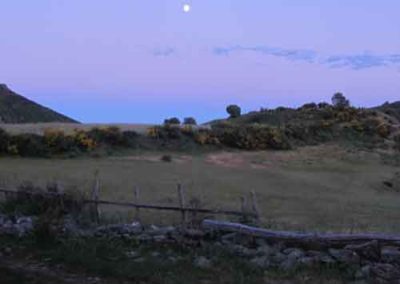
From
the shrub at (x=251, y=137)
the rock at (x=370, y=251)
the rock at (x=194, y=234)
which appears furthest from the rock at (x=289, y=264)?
the shrub at (x=251, y=137)

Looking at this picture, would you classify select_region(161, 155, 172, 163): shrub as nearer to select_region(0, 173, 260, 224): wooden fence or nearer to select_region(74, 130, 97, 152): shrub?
select_region(74, 130, 97, 152): shrub

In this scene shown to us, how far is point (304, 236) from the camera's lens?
10984 millimetres

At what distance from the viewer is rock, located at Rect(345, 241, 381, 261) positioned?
10.4 metres

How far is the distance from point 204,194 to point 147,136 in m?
16.7

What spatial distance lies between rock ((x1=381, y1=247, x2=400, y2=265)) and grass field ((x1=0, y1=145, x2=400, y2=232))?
3.24 metres

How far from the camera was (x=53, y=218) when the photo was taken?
1338 centimetres

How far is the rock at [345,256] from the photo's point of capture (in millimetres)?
10305

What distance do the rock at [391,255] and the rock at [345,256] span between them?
376mm

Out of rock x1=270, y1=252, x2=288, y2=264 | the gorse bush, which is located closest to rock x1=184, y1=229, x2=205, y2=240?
rock x1=270, y1=252, x2=288, y2=264

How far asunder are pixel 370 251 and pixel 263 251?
1.66m

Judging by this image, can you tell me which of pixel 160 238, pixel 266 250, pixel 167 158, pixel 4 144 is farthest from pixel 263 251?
pixel 4 144

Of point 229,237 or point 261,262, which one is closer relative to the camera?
point 261,262

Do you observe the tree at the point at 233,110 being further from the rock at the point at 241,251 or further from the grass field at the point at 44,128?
the rock at the point at 241,251

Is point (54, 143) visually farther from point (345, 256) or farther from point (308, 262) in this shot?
point (345, 256)
